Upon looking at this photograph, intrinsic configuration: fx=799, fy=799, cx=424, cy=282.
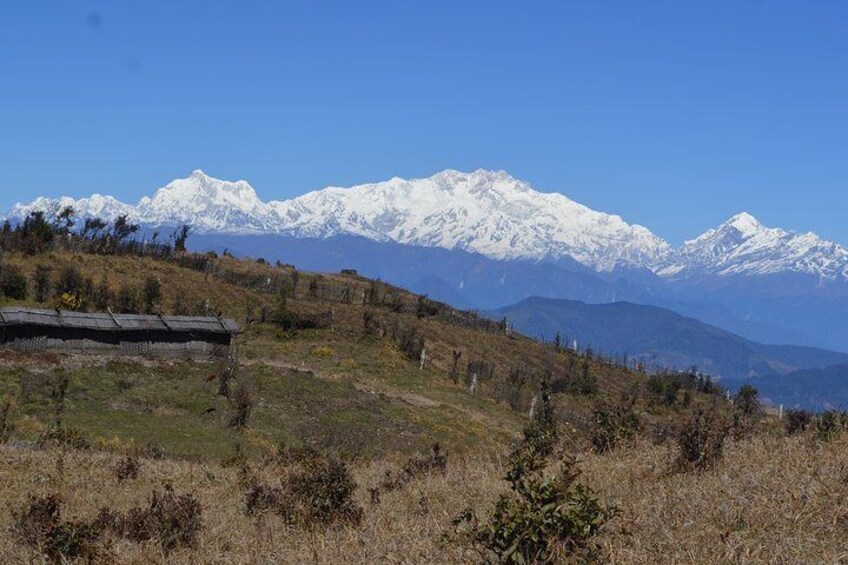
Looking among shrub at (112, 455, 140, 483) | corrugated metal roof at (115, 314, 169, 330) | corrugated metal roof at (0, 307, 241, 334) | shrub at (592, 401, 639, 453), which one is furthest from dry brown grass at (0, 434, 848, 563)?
corrugated metal roof at (115, 314, 169, 330)

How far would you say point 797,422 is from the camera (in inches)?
603

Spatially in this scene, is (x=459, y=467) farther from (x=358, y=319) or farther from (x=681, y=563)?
(x=358, y=319)

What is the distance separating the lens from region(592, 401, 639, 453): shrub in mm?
12914

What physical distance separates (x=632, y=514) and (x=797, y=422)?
9.49m

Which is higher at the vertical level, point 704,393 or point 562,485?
point 562,485

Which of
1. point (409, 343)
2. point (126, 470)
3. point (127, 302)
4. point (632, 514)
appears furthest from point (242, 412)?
point (409, 343)

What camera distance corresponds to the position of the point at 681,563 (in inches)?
238

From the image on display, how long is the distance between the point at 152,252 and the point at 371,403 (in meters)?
44.5

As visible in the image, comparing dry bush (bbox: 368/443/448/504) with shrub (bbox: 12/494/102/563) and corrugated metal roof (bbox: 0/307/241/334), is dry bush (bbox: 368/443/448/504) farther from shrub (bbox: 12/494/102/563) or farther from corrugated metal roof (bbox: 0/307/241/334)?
corrugated metal roof (bbox: 0/307/241/334)

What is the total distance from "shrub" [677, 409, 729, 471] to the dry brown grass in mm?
209

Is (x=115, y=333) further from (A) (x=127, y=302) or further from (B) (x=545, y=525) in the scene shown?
(B) (x=545, y=525)

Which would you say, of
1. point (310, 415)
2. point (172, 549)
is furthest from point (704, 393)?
point (172, 549)

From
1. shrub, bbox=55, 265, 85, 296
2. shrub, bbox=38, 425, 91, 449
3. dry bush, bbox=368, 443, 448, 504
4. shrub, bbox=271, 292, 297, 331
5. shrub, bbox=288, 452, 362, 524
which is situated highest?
shrub, bbox=288, 452, 362, 524

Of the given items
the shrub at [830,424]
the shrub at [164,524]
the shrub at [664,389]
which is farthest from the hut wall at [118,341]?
the shrub at [664,389]
